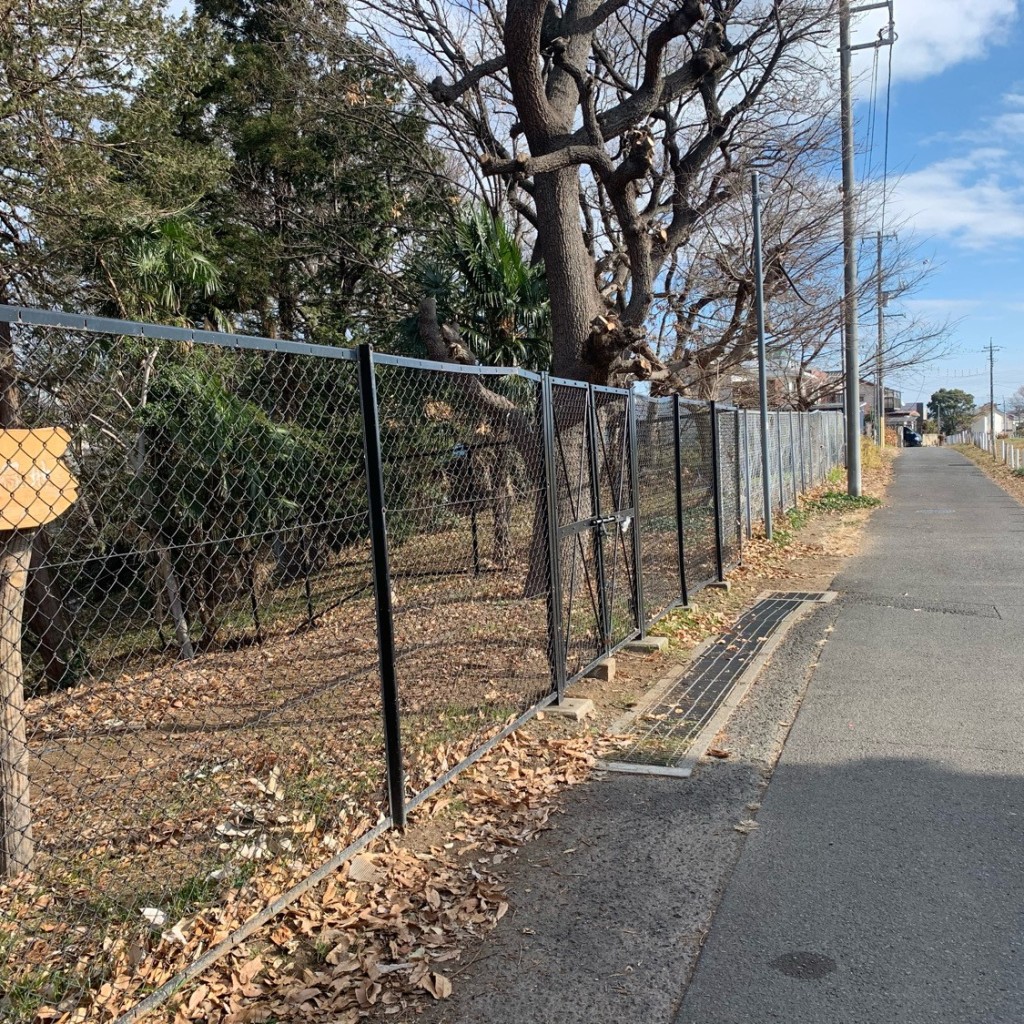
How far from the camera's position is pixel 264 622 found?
1005 centimetres

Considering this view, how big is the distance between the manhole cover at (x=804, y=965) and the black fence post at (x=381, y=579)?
1.72 metres

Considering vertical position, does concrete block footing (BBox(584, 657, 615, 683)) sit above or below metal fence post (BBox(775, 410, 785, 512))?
below

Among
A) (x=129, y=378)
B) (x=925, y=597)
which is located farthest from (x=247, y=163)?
(x=925, y=597)

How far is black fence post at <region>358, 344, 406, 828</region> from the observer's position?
3.62 metres

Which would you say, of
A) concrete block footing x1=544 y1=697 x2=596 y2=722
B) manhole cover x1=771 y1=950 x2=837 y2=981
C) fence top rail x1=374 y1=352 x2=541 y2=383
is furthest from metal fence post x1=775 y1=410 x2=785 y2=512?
manhole cover x1=771 y1=950 x2=837 y2=981

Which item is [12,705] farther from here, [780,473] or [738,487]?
[780,473]

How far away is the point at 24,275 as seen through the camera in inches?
406

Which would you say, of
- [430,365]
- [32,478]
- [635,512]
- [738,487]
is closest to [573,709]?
[635,512]

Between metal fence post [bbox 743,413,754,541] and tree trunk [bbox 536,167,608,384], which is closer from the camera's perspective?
tree trunk [bbox 536,167,608,384]

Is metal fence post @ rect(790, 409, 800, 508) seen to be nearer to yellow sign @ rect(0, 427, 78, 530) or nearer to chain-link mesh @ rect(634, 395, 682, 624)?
chain-link mesh @ rect(634, 395, 682, 624)

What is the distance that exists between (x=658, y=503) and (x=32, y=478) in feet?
20.3

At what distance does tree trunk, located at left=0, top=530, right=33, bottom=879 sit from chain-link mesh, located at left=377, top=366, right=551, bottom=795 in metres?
1.65

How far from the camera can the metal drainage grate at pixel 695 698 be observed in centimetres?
495

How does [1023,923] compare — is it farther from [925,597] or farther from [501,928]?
[925,597]
